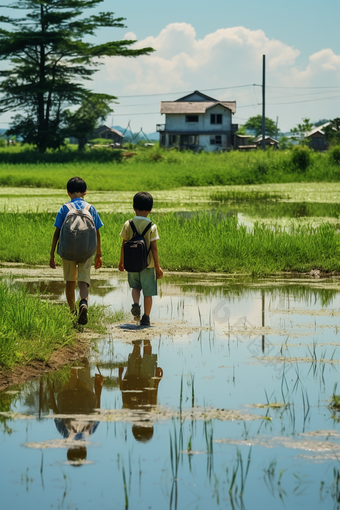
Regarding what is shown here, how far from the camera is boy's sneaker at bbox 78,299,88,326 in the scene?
621cm

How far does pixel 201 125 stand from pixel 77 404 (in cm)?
6488

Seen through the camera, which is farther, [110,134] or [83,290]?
[110,134]

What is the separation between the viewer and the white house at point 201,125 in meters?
67.4

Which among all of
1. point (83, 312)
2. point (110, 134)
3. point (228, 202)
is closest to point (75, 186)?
point (83, 312)

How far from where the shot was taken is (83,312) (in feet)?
20.4

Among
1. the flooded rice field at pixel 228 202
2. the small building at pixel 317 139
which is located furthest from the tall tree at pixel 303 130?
the flooded rice field at pixel 228 202

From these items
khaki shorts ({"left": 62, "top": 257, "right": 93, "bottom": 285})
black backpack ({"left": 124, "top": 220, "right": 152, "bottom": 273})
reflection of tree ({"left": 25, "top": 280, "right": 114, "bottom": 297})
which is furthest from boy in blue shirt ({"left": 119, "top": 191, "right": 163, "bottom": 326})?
reflection of tree ({"left": 25, "top": 280, "right": 114, "bottom": 297})

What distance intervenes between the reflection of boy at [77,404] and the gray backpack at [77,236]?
1.13 meters

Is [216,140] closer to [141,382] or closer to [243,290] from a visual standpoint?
[243,290]

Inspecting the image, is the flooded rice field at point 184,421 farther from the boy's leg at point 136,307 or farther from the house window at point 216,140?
the house window at point 216,140

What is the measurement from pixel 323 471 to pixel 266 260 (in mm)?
7381

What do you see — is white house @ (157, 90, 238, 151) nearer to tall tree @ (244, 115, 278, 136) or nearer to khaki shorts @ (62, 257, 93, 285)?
tall tree @ (244, 115, 278, 136)

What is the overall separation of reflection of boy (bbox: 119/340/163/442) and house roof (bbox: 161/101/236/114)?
63.3m

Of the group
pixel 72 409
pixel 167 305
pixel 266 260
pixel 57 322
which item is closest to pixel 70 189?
pixel 57 322
